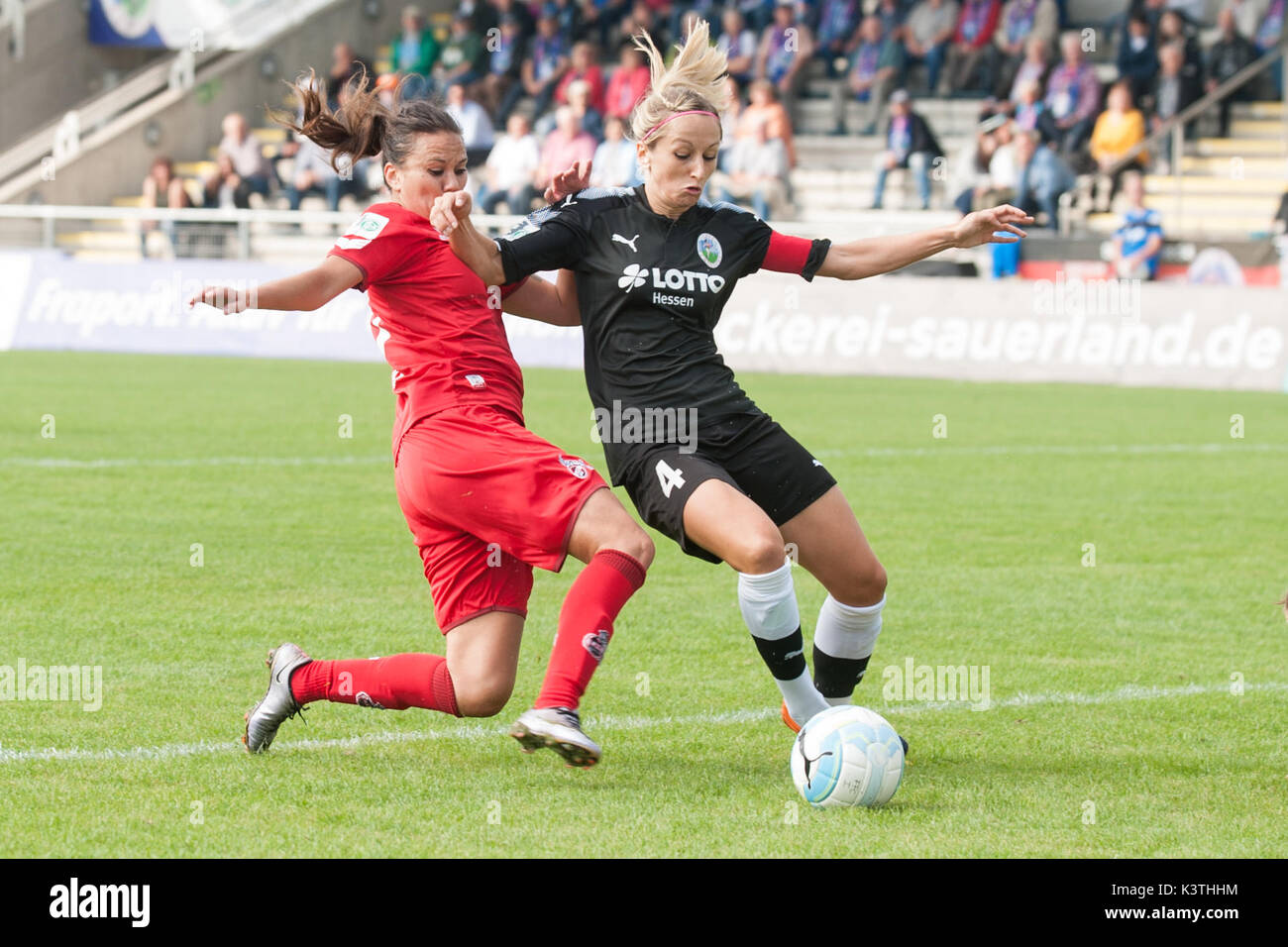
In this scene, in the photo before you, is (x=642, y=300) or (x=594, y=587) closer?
(x=594, y=587)

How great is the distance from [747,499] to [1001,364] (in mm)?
14946

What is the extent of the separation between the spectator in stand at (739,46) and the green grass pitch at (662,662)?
14.0 m

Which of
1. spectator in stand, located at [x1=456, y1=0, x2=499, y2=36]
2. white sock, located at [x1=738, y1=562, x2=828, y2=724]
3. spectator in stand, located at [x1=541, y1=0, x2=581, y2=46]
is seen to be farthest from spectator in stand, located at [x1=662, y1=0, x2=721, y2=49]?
white sock, located at [x1=738, y1=562, x2=828, y2=724]

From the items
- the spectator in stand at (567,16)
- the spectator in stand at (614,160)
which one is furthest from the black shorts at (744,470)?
the spectator in stand at (567,16)

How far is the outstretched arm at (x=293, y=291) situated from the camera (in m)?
4.81

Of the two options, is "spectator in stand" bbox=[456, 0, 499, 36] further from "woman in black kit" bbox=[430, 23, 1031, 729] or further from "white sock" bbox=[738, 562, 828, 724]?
"white sock" bbox=[738, 562, 828, 724]

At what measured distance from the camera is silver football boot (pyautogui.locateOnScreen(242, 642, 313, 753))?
17.9 ft

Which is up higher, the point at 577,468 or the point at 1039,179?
the point at 577,468

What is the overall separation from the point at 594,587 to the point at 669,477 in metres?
0.43

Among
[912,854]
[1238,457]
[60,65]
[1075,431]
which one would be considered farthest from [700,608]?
[60,65]

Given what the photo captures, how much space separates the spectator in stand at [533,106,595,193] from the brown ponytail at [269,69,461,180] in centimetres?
1939

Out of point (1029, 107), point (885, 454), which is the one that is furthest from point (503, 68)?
point (885, 454)

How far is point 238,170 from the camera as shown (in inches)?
1089

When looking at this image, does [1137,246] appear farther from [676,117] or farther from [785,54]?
[676,117]
